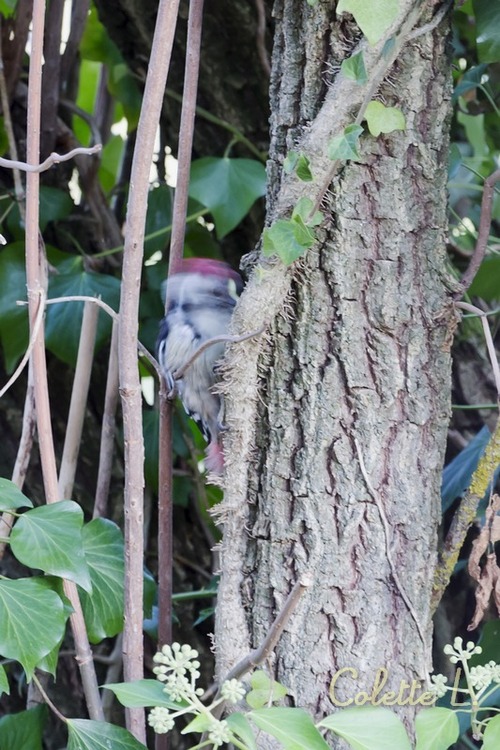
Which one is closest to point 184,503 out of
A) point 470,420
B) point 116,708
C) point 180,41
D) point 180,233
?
point 116,708

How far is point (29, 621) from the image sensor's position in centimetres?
86

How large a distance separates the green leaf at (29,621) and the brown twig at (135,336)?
0.11 meters

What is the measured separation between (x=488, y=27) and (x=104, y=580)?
0.86 meters

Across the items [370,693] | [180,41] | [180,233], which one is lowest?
[370,693]

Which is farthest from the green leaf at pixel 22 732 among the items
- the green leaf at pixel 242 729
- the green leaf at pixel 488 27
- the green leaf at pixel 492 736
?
the green leaf at pixel 488 27

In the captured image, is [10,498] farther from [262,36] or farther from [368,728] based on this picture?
[262,36]

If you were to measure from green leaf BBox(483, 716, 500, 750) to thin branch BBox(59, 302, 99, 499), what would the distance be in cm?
66

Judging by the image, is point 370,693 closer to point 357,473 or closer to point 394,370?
point 357,473

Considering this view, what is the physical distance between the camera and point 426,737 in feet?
2.57

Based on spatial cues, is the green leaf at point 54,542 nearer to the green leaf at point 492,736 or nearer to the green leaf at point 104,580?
the green leaf at point 104,580

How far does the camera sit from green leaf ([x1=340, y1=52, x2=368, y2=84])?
841 millimetres

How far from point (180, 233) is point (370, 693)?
1.88 feet

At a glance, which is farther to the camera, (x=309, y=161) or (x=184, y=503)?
(x=184, y=503)

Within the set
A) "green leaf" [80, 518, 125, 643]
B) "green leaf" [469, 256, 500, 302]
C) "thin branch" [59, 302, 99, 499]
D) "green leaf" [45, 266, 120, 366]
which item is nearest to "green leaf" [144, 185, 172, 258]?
"green leaf" [45, 266, 120, 366]
